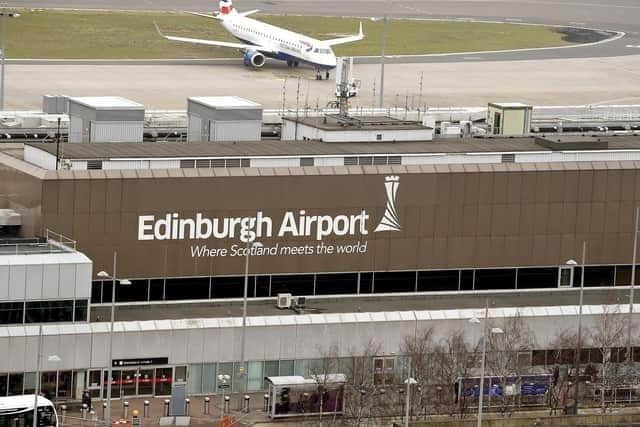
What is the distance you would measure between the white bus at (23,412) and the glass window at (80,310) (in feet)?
22.5

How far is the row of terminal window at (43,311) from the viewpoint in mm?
90562

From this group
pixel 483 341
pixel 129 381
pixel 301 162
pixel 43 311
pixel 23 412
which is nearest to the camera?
pixel 23 412

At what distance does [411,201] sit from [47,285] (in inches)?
766

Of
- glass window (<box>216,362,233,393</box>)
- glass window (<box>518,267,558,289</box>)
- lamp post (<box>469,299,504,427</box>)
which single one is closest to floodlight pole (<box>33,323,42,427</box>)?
glass window (<box>216,362,233,393</box>)

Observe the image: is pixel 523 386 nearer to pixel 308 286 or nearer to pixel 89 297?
pixel 308 286

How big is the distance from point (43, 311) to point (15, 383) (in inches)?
127

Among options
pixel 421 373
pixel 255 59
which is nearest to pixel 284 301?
pixel 421 373

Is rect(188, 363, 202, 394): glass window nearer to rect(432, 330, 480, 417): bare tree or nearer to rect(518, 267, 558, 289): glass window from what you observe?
rect(432, 330, 480, 417): bare tree

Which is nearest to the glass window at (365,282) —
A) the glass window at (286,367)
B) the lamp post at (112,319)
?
the glass window at (286,367)

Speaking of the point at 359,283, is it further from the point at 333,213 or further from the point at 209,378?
the point at 209,378

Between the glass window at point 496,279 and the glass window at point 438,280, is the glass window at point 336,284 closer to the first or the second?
the glass window at point 438,280

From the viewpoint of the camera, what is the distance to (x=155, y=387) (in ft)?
308

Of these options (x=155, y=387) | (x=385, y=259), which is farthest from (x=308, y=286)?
(x=155, y=387)

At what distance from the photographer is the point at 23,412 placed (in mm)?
84250
